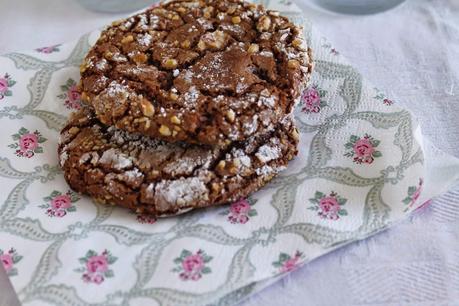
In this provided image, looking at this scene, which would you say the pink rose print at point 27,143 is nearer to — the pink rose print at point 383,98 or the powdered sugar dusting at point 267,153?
the powdered sugar dusting at point 267,153

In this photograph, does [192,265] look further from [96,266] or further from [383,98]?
[383,98]

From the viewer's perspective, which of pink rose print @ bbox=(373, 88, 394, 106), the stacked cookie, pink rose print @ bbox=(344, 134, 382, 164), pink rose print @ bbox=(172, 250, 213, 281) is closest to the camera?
pink rose print @ bbox=(172, 250, 213, 281)

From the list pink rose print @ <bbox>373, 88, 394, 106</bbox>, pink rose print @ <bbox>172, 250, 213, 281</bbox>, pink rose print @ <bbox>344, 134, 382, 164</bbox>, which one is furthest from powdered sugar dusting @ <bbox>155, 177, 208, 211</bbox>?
pink rose print @ <bbox>373, 88, 394, 106</bbox>

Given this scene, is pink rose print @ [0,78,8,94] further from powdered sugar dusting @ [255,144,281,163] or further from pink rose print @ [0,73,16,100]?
powdered sugar dusting @ [255,144,281,163]

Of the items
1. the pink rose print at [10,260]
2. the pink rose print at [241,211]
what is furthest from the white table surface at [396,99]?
the pink rose print at [10,260]

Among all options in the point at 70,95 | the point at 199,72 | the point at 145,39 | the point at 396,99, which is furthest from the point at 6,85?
the point at 396,99
